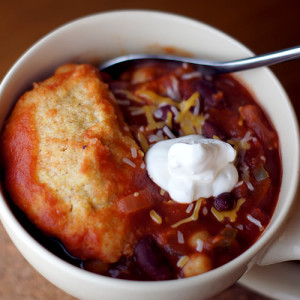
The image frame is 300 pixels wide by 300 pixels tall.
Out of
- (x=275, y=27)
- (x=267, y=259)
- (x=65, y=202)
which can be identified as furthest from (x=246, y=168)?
(x=275, y=27)

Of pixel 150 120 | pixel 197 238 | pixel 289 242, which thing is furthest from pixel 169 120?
pixel 289 242

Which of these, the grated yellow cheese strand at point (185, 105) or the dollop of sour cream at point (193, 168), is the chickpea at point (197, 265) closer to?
the dollop of sour cream at point (193, 168)

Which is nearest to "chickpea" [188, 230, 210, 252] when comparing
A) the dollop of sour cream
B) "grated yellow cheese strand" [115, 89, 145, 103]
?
the dollop of sour cream

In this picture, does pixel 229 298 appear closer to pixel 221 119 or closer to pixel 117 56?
pixel 221 119

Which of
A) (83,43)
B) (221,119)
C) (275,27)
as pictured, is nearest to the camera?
(221,119)

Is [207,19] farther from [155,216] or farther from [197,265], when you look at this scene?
[197,265]

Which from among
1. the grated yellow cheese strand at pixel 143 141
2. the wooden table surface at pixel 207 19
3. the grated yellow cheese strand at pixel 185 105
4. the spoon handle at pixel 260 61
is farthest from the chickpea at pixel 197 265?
the wooden table surface at pixel 207 19
